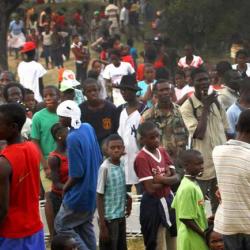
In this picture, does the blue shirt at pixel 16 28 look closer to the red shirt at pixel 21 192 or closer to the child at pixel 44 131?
the child at pixel 44 131

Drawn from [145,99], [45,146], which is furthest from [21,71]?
[45,146]

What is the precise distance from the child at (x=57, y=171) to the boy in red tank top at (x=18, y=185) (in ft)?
6.40

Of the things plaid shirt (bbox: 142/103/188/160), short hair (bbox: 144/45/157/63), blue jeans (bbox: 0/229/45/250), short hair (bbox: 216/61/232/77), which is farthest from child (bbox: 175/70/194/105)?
blue jeans (bbox: 0/229/45/250)

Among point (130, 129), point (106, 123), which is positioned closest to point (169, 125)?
point (130, 129)

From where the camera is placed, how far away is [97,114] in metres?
10.1

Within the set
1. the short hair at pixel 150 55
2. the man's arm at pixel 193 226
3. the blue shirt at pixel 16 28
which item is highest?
the blue shirt at pixel 16 28

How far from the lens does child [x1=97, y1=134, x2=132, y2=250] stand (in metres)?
8.02

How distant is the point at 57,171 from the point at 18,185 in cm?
217

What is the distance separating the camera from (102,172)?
316 inches

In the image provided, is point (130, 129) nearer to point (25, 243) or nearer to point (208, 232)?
point (208, 232)

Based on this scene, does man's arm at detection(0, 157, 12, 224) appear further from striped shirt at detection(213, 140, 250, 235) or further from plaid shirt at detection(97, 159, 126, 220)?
plaid shirt at detection(97, 159, 126, 220)

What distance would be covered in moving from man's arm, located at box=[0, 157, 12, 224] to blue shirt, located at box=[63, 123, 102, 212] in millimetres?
1670

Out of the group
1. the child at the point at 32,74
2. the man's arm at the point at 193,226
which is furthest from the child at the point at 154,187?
the child at the point at 32,74

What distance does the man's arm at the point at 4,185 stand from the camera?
589 centimetres
